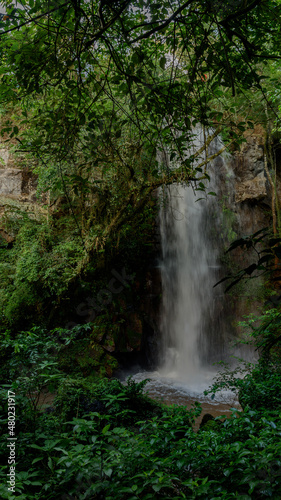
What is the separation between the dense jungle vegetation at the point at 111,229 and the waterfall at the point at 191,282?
0.83 meters

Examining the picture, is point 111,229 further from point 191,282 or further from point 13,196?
point 191,282

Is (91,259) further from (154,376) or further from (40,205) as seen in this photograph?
(154,376)

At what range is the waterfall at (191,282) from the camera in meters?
9.17

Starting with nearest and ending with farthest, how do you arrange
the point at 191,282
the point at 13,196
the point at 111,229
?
the point at 111,229 → the point at 13,196 → the point at 191,282

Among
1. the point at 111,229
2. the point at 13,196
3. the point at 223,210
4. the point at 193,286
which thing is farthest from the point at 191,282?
the point at 13,196

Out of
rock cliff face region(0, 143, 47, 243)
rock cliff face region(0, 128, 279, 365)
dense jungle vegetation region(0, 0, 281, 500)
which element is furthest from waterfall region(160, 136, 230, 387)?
rock cliff face region(0, 143, 47, 243)

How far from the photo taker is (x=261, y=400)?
11.0 feet

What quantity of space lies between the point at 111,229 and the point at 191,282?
355cm

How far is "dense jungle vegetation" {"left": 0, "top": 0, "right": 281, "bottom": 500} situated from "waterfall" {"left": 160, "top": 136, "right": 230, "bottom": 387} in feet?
2.72

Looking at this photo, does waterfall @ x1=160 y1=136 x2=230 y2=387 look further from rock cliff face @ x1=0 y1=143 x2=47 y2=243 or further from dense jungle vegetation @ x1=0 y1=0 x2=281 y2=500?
rock cliff face @ x1=0 y1=143 x2=47 y2=243

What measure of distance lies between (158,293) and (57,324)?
314cm

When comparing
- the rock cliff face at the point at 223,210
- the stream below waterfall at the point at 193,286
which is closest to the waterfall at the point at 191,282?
the stream below waterfall at the point at 193,286

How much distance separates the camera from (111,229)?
717 cm

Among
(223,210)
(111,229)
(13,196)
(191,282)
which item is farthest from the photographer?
(223,210)
